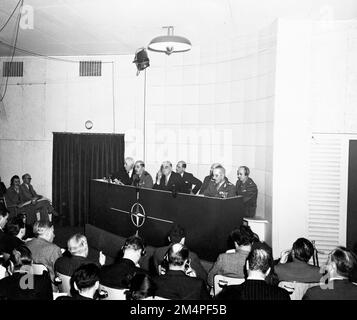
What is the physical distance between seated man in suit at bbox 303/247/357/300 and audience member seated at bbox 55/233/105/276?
6.65ft

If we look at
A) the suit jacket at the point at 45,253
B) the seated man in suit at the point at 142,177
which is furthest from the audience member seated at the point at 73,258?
the seated man in suit at the point at 142,177

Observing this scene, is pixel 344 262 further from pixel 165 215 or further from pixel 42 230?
pixel 165 215

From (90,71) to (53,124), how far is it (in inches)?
68.4

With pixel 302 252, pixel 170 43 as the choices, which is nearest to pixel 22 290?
pixel 302 252

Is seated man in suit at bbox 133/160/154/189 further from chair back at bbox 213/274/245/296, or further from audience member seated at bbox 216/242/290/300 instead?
audience member seated at bbox 216/242/290/300

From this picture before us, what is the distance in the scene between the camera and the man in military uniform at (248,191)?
275 inches

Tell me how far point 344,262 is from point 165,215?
352 cm

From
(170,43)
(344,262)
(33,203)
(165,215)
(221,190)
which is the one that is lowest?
(33,203)

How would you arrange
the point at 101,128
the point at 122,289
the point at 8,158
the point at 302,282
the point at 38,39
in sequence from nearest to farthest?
the point at 122,289
the point at 302,282
the point at 38,39
the point at 101,128
the point at 8,158

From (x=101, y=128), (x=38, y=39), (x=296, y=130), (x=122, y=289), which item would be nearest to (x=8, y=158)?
(x=101, y=128)

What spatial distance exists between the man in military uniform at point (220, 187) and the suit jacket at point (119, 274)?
10.4 ft

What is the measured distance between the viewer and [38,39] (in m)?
8.17

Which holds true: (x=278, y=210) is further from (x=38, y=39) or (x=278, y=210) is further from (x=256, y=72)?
(x=38, y=39)

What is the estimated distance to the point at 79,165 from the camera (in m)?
9.63
